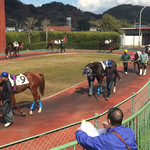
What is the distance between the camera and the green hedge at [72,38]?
1529 inches

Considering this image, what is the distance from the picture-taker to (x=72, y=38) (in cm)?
4300

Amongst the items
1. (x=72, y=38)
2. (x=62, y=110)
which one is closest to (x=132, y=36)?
(x=72, y=38)

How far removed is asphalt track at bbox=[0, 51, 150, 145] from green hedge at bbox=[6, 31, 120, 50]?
26.8 meters

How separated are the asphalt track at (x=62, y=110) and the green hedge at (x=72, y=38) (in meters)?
26.8

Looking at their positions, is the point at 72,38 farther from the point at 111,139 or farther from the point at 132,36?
the point at 111,139

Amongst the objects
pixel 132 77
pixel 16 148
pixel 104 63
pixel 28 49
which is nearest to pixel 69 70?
pixel 132 77

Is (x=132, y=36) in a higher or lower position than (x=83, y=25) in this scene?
lower

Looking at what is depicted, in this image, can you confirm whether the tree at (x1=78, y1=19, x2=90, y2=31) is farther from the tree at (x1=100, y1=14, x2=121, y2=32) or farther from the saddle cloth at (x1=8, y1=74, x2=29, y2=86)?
the saddle cloth at (x1=8, y1=74, x2=29, y2=86)

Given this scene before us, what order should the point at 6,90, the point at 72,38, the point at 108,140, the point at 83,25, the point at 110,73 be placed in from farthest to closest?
1. the point at 83,25
2. the point at 72,38
3. the point at 110,73
4. the point at 6,90
5. the point at 108,140

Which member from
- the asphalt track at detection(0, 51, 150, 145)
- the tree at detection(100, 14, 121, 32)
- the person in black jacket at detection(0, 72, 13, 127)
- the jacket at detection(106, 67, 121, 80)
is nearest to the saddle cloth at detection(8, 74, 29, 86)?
the person in black jacket at detection(0, 72, 13, 127)

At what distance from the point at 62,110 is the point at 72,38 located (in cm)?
3505

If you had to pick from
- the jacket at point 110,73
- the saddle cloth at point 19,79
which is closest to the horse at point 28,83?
the saddle cloth at point 19,79

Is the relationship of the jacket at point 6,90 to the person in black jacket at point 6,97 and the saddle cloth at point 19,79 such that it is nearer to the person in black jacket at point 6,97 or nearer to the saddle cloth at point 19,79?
the person in black jacket at point 6,97

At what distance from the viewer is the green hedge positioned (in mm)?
38844
